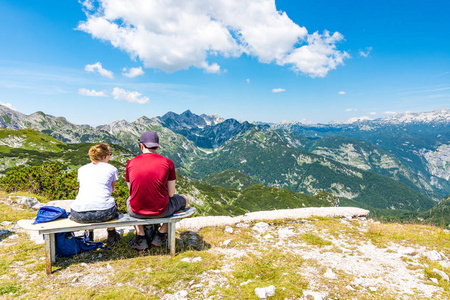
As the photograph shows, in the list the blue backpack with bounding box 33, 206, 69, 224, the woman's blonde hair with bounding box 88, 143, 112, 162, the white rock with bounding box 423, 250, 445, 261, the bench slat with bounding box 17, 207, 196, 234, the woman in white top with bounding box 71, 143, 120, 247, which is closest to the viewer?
the bench slat with bounding box 17, 207, 196, 234

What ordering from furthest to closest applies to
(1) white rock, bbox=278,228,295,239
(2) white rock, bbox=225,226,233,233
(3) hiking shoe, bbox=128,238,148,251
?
1. (2) white rock, bbox=225,226,233,233
2. (1) white rock, bbox=278,228,295,239
3. (3) hiking shoe, bbox=128,238,148,251

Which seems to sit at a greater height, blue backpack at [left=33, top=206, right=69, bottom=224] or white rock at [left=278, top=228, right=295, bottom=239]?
blue backpack at [left=33, top=206, right=69, bottom=224]

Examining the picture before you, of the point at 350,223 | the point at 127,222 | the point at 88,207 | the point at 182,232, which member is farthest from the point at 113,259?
the point at 350,223

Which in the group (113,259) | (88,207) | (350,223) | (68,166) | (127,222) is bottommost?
(68,166)

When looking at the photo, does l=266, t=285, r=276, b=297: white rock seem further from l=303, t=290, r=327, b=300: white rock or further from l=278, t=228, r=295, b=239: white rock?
l=278, t=228, r=295, b=239: white rock

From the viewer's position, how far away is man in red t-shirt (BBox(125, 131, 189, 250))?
270 inches

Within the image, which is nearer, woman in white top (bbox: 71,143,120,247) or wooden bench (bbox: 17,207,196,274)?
wooden bench (bbox: 17,207,196,274)

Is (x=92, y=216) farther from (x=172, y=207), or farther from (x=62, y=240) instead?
(x=172, y=207)

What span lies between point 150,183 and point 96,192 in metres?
1.76

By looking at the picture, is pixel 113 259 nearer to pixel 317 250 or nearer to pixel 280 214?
pixel 317 250

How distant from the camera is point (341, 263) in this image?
761 cm

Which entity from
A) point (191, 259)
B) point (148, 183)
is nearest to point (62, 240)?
point (148, 183)

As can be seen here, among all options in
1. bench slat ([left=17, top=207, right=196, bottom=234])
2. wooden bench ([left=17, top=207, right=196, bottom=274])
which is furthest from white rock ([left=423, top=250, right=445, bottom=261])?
bench slat ([left=17, top=207, right=196, bottom=234])

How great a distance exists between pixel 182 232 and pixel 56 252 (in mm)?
4918
